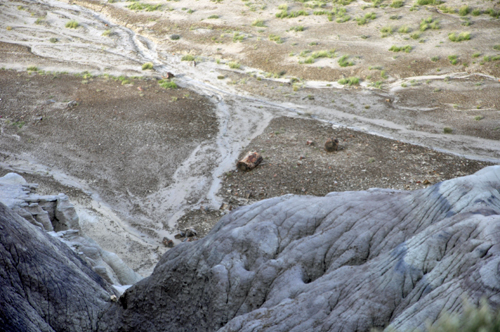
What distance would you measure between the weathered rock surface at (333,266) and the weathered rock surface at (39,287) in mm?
744

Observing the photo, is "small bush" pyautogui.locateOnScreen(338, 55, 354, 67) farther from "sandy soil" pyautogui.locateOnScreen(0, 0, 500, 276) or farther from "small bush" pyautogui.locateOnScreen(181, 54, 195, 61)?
"small bush" pyautogui.locateOnScreen(181, 54, 195, 61)

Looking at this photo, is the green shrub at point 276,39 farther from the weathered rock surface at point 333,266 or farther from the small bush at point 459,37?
the weathered rock surface at point 333,266

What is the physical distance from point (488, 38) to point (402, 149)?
17843 millimetres

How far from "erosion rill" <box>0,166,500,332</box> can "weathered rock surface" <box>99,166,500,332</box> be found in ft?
0.07

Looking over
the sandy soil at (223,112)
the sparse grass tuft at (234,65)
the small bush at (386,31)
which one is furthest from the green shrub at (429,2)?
the sparse grass tuft at (234,65)

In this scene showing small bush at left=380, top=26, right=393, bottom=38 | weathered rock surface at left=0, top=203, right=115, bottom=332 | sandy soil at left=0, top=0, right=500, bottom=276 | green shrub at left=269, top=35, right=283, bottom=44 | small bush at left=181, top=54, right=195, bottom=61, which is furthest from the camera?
green shrub at left=269, top=35, right=283, bottom=44

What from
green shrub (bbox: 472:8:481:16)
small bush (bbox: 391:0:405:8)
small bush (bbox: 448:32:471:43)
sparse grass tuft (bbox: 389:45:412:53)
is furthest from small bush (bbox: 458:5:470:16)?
sparse grass tuft (bbox: 389:45:412:53)

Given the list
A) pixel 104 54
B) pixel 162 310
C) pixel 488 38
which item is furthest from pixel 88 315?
pixel 488 38

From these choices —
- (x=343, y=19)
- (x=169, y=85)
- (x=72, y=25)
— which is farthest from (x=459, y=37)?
(x=72, y=25)

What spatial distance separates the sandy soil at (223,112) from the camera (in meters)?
19.8

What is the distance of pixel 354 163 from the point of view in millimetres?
21203

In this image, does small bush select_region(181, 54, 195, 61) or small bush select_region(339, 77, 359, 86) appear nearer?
small bush select_region(339, 77, 359, 86)

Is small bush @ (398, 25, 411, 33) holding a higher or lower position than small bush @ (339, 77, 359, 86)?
higher

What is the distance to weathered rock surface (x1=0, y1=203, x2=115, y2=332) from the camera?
748 cm
